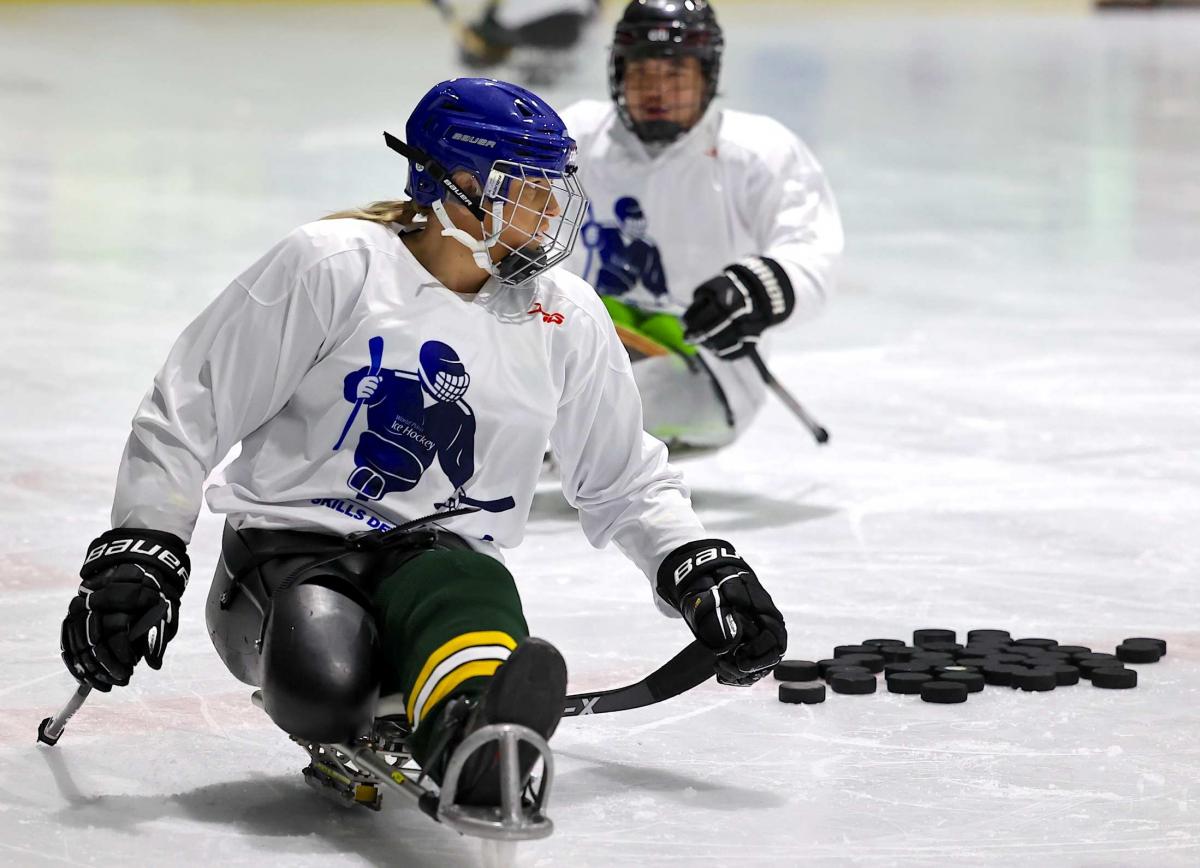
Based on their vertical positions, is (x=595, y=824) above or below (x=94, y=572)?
below

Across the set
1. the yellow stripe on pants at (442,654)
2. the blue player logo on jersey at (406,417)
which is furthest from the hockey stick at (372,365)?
the yellow stripe on pants at (442,654)

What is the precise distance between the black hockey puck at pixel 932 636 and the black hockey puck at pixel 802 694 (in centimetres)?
36

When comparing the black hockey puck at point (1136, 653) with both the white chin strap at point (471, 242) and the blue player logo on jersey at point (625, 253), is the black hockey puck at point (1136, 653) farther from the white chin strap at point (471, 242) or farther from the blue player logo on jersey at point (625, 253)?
the blue player logo on jersey at point (625, 253)

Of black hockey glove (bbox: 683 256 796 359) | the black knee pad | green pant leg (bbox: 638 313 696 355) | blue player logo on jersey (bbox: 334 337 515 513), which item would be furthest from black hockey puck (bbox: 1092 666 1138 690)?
green pant leg (bbox: 638 313 696 355)

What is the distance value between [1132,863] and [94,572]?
4.12 feet

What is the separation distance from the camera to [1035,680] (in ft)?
10.2

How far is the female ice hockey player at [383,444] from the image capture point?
231 centimetres

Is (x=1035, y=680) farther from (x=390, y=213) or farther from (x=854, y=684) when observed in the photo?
(x=390, y=213)

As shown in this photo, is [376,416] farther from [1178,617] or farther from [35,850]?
[1178,617]

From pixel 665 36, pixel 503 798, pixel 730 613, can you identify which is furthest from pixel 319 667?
pixel 665 36

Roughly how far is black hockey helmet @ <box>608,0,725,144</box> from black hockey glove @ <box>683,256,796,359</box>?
42 cm

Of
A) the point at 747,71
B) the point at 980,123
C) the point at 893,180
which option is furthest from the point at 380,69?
the point at 893,180

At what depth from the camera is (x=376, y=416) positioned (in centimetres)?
247

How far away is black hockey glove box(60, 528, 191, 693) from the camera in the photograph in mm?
2289
